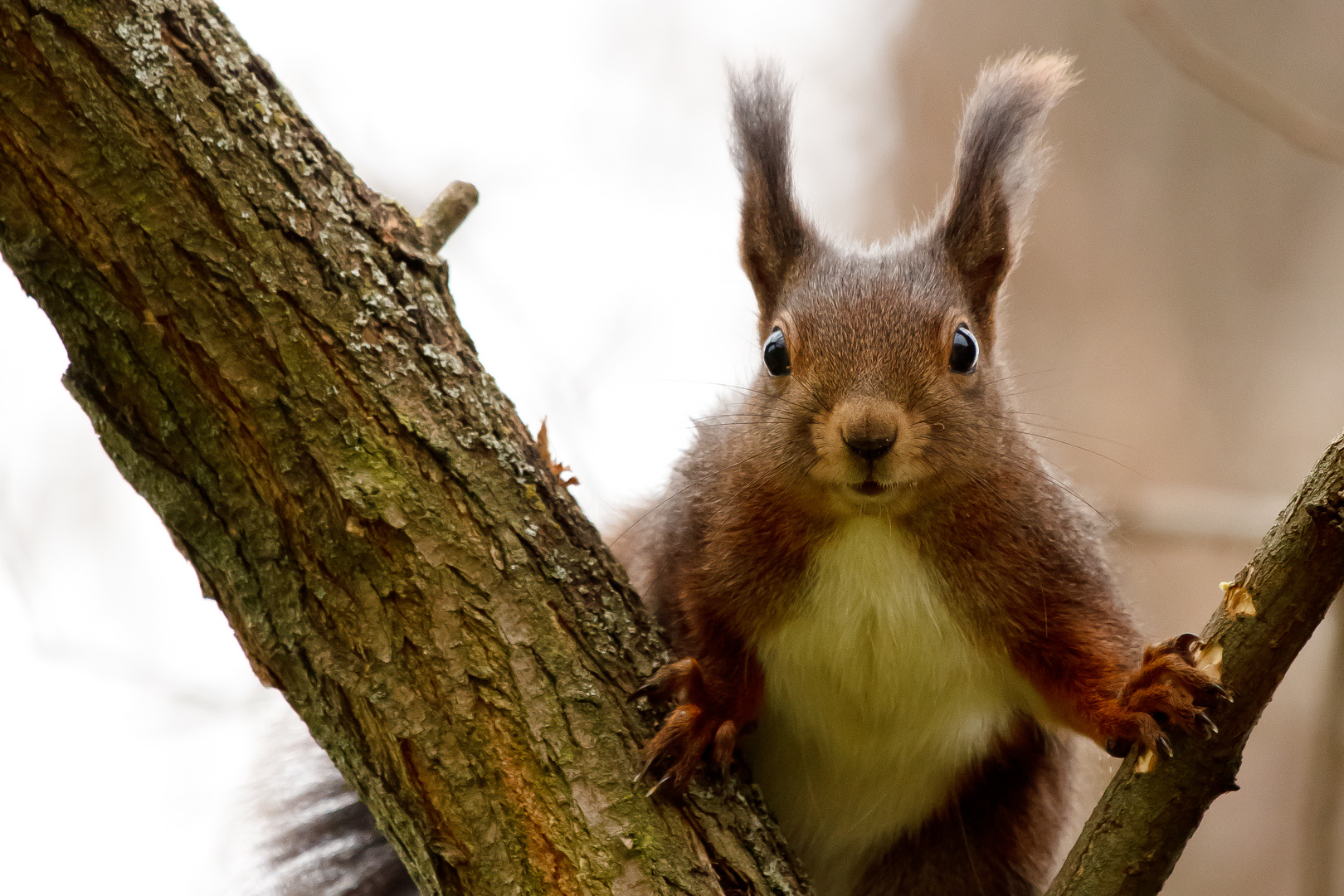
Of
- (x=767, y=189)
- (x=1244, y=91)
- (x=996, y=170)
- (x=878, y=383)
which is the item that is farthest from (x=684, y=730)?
(x=1244, y=91)

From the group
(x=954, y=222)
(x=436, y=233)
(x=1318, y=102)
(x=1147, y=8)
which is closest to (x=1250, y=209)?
(x=1318, y=102)

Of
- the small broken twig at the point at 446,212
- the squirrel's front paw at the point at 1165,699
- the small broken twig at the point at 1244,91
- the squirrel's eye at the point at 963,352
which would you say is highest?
the small broken twig at the point at 1244,91

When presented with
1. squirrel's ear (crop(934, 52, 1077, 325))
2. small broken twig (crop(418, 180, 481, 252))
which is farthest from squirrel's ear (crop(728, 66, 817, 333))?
small broken twig (crop(418, 180, 481, 252))

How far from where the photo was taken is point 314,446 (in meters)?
2.02

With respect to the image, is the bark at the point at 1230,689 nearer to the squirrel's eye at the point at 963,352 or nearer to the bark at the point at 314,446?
the bark at the point at 314,446

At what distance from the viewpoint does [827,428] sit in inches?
93.9

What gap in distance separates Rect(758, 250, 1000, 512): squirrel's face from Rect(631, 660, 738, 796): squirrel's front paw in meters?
0.51

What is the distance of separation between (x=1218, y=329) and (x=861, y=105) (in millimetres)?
2401

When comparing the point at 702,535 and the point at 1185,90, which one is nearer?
the point at 702,535

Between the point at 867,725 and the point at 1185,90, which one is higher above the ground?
the point at 1185,90

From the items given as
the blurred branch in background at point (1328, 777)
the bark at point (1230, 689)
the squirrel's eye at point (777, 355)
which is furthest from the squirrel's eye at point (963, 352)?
the blurred branch in background at point (1328, 777)

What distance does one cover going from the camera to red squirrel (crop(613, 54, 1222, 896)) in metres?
2.48

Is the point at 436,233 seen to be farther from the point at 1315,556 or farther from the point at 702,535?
the point at 1315,556

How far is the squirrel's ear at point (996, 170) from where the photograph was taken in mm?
2748
